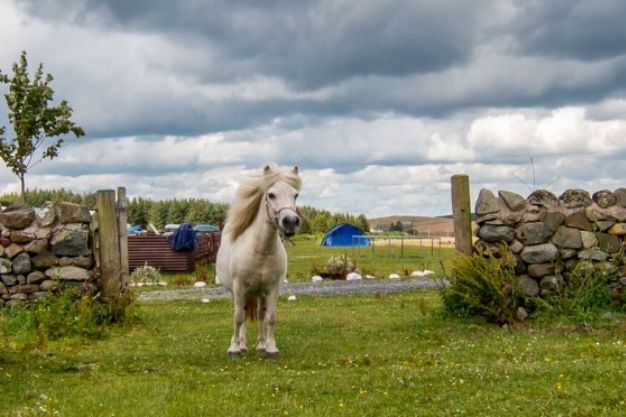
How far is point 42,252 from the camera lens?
15570 millimetres

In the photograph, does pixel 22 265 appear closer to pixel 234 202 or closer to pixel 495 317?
pixel 234 202

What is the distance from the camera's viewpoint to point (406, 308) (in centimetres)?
1697

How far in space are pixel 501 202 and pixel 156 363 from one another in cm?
661

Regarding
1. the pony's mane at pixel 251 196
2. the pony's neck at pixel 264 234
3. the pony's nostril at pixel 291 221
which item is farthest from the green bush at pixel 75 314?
the pony's nostril at pixel 291 221

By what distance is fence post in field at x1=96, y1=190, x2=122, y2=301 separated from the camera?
15.4 meters

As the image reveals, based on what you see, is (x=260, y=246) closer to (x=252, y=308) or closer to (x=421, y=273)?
(x=252, y=308)

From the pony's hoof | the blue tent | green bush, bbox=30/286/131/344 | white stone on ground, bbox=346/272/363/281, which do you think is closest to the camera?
the pony's hoof

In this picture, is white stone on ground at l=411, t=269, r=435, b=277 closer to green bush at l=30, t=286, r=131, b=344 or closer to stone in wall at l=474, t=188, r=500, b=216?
stone in wall at l=474, t=188, r=500, b=216

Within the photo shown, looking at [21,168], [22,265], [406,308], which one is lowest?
[406,308]

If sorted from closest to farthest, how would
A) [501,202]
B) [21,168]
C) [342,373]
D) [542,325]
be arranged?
1. [342,373]
2. [542,325]
3. [501,202]
4. [21,168]

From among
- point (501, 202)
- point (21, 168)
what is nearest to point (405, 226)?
point (21, 168)

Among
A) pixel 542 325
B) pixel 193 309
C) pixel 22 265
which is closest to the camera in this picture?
pixel 542 325

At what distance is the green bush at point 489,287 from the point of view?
43.5 ft

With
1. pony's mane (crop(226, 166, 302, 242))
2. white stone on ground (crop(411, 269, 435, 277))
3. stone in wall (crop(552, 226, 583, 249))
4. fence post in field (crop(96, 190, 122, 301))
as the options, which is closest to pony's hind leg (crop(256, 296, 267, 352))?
pony's mane (crop(226, 166, 302, 242))
